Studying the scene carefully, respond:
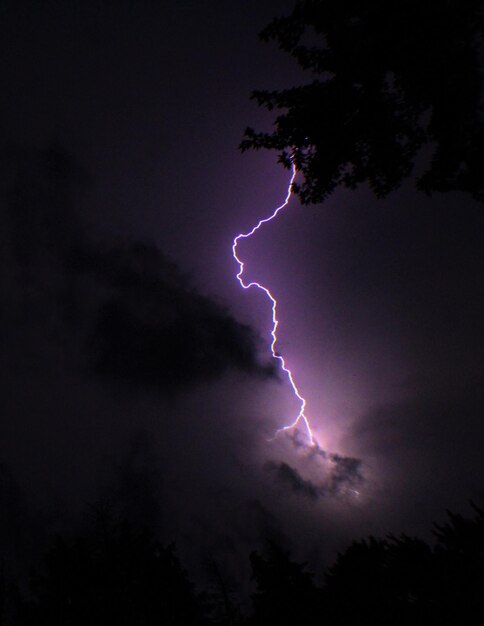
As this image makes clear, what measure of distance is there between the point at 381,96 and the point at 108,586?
1853 cm

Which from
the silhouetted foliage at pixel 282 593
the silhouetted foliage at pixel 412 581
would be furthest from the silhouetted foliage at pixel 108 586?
the silhouetted foliage at pixel 412 581

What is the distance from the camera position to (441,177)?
6.36m

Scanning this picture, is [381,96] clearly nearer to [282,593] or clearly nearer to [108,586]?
[282,593]

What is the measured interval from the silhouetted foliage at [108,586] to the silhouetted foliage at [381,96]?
53.0 feet

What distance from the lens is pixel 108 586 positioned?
1467cm

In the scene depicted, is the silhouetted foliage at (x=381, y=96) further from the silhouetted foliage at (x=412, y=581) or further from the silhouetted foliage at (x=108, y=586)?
the silhouetted foliage at (x=108, y=586)

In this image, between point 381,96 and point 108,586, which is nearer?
point 381,96

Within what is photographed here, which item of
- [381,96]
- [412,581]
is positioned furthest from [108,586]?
[381,96]

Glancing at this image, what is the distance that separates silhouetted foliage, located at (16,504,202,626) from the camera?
14.5m

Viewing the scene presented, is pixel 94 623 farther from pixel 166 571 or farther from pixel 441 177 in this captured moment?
pixel 441 177

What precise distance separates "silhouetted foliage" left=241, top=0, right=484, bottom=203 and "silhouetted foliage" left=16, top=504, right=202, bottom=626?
1617 centimetres

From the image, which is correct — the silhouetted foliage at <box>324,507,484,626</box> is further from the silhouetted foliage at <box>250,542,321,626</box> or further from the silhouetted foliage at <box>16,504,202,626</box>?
the silhouetted foliage at <box>16,504,202,626</box>

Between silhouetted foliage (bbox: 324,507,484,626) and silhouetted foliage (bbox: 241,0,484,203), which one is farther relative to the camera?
silhouetted foliage (bbox: 324,507,484,626)

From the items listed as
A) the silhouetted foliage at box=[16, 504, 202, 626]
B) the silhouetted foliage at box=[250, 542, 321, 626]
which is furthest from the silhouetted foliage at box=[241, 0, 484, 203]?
the silhouetted foliage at box=[16, 504, 202, 626]
